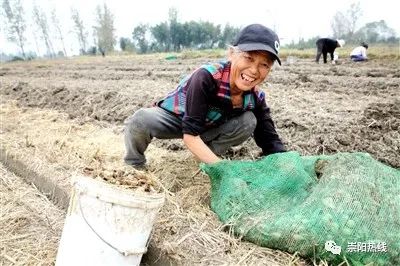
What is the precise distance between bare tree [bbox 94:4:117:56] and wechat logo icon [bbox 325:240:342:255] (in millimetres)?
53775

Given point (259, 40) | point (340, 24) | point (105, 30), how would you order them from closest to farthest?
1. point (259, 40)
2. point (105, 30)
3. point (340, 24)

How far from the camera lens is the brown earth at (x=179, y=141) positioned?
7.21 feet

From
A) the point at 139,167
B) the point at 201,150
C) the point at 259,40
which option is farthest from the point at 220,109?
the point at 139,167

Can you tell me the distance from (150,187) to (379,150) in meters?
2.45

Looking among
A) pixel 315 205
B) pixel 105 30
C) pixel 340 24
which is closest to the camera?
pixel 315 205

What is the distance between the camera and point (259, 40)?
2.39 meters

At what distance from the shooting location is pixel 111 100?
629 cm

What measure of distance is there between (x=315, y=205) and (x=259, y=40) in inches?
38.8

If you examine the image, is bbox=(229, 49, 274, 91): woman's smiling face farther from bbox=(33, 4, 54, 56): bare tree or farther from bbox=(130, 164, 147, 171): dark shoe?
bbox=(33, 4, 54, 56): bare tree

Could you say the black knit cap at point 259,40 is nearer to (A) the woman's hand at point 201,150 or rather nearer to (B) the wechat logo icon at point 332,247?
(A) the woman's hand at point 201,150

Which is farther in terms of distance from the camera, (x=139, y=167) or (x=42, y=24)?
(x=42, y=24)

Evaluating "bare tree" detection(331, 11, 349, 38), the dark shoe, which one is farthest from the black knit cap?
"bare tree" detection(331, 11, 349, 38)

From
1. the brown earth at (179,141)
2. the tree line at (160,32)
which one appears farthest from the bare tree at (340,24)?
the brown earth at (179,141)

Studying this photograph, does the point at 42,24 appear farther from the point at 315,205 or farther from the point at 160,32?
the point at 315,205
